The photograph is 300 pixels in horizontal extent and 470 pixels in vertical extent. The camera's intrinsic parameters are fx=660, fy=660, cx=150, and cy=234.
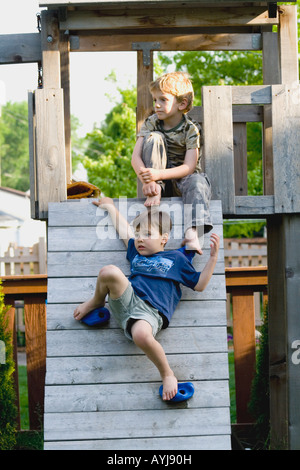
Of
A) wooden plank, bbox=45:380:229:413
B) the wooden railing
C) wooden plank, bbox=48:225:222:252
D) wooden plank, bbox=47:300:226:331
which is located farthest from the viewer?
the wooden railing

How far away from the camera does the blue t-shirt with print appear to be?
373cm

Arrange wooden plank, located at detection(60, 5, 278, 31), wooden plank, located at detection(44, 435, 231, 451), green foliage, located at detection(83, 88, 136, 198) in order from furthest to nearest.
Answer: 1. green foliage, located at detection(83, 88, 136, 198)
2. wooden plank, located at detection(60, 5, 278, 31)
3. wooden plank, located at detection(44, 435, 231, 451)

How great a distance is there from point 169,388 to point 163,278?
2.05 feet

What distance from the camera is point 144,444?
11.5ft

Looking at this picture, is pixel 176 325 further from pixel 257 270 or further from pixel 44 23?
pixel 44 23

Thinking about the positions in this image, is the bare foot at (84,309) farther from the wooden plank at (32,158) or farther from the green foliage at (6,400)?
the green foliage at (6,400)

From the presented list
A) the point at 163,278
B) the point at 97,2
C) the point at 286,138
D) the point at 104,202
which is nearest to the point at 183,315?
the point at 163,278

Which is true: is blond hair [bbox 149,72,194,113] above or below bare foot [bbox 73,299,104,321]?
above

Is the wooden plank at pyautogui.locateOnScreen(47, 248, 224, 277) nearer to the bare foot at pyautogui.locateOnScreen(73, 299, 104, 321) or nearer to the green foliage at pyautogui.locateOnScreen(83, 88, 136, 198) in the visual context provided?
the bare foot at pyautogui.locateOnScreen(73, 299, 104, 321)

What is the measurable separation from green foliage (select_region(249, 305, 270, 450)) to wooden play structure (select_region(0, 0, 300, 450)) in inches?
16.7

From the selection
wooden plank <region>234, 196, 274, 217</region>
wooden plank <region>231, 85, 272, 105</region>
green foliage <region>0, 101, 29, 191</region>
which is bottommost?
wooden plank <region>234, 196, 274, 217</region>

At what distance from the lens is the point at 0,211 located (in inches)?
1247

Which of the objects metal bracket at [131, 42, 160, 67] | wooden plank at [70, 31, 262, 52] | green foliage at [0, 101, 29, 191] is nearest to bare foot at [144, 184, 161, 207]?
metal bracket at [131, 42, 160, 67]

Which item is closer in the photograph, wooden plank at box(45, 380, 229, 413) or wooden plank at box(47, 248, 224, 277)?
wooden plank at box(45, 380, 229, 413)
